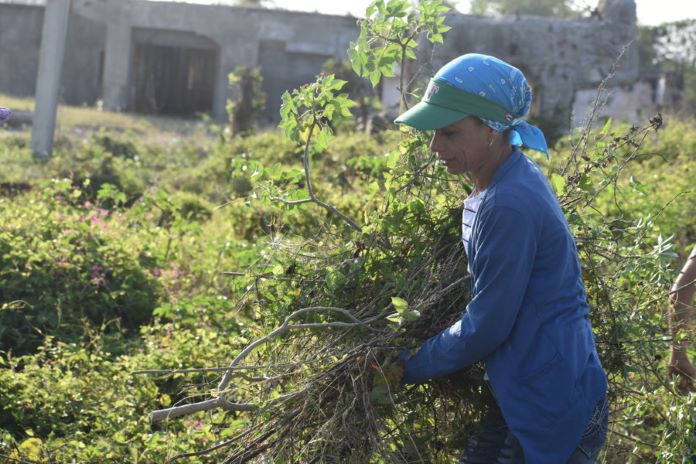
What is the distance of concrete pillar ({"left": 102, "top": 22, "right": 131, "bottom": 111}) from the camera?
2316 cm

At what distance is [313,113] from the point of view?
347 cm

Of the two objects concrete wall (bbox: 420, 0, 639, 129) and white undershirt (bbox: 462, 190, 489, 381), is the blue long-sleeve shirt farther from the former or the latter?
concrete wall (bbox: 420, 0, 639, 129)

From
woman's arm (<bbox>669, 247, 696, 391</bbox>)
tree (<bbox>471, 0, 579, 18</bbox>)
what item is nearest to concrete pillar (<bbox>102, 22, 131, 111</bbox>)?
woman's arm (<bbox>669, 247, 696, 391</bbox>)

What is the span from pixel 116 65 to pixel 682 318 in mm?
21293

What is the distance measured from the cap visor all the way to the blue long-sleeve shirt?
196 millimetres

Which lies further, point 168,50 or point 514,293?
point 168,50

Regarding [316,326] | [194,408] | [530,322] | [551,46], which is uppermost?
[551,46]

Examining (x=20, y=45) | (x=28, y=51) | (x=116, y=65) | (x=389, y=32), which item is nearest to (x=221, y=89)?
(x=116, y=65)

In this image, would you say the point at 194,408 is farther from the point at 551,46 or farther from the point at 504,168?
the point at 551,46

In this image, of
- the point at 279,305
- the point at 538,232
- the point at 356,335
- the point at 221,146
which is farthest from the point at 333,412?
the point at 221,146

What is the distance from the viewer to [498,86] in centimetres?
263

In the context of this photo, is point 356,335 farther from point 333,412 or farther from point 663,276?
point 663,276

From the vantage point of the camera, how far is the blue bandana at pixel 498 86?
103 inches

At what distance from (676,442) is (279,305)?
1405 millimetres
